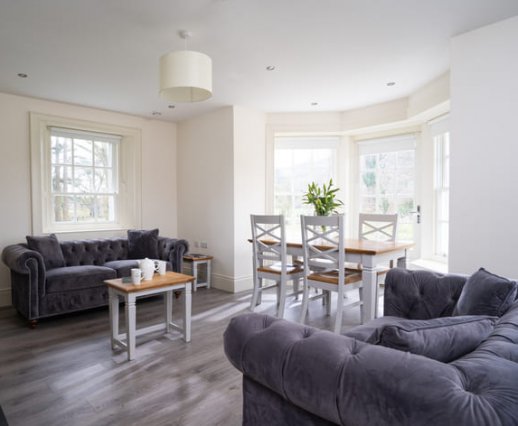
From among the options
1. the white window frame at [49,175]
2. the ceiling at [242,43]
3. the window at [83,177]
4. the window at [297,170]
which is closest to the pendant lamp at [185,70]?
the ceiling at [242,43]

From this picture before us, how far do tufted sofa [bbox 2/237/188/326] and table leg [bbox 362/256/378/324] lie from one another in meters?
2.46

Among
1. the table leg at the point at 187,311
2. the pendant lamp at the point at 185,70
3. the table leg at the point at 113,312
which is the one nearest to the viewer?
the pendant lamp at the point at 185,70

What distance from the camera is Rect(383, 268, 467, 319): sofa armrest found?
6.93 feet

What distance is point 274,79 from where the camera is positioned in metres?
3.91

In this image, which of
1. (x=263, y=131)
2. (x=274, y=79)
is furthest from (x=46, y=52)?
(x=263, y=131)

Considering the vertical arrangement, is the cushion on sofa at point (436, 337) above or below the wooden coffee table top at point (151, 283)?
above

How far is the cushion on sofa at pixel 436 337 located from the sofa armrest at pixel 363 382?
0.09m

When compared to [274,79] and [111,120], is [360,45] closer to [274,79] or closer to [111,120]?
[274,79]

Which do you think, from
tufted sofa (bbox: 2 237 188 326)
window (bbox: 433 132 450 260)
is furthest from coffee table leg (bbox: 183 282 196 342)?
window (bbox: 433 132 450 260)

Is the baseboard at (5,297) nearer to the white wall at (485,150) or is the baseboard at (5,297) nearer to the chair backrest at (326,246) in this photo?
the chair backrest at (326,246)

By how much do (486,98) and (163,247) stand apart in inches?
155

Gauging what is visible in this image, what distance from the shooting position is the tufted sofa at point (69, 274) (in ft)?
11.5

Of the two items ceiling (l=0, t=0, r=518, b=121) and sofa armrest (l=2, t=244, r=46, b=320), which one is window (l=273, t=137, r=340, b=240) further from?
sofa armrest (l=2, t=244, r=46, b=320)

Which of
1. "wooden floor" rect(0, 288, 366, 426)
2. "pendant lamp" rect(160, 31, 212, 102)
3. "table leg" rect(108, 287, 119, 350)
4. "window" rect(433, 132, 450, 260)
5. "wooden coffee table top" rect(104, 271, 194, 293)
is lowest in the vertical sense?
"wooden floor" rect(0, 288, 366, 426)
